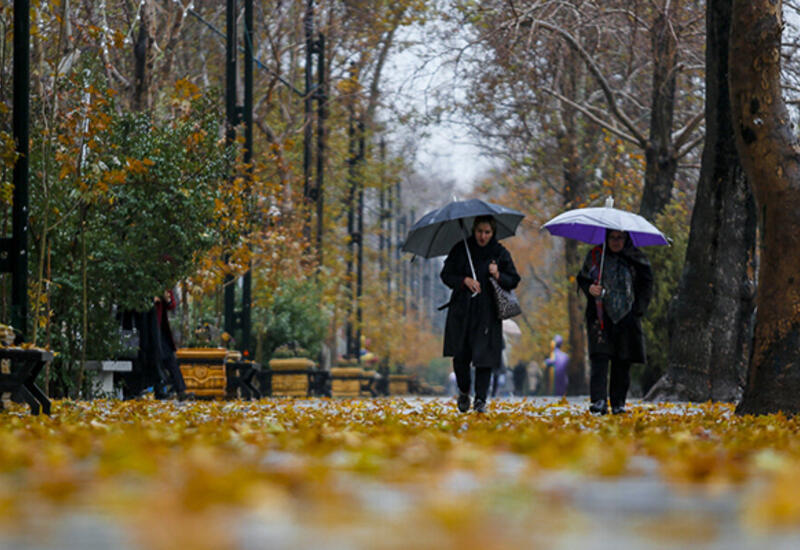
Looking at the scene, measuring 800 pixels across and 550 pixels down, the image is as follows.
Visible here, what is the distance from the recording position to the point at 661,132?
78.8ft

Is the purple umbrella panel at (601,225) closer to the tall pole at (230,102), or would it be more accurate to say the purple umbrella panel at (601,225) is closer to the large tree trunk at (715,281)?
the large tree trunk at (715,281)

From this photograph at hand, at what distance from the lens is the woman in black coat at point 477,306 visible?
40.8 feet

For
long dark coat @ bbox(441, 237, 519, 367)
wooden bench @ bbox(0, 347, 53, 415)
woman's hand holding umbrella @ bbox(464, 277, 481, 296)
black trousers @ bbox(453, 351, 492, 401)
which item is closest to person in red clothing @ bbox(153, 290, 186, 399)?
black trousers @ bbox(453, 351, 492, 401)

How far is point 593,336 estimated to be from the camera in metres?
12.8

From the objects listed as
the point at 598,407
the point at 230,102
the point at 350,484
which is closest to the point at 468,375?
the point at 598,407

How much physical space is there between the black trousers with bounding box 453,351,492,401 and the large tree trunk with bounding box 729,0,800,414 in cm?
254

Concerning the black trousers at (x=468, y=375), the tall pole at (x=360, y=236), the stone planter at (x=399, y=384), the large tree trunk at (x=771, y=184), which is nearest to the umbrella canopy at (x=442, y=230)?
the black trousers at (x=468, y=375)

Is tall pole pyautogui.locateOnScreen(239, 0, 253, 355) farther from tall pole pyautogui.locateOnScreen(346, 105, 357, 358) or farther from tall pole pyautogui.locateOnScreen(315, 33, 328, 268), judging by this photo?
tall pole pyautogui.locateOnScreen(346, 105, 357, 358)

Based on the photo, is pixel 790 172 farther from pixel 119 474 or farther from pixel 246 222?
pixel 246 222

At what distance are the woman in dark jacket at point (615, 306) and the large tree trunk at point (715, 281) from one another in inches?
234

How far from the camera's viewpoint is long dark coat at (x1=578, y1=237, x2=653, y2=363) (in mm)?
12664

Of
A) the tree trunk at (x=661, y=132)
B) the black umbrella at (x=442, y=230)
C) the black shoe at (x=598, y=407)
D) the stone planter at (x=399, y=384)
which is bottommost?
the stone planter at (x=399, y=384)

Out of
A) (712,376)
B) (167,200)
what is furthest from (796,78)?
(167,200)

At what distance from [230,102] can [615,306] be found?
10.8 m
